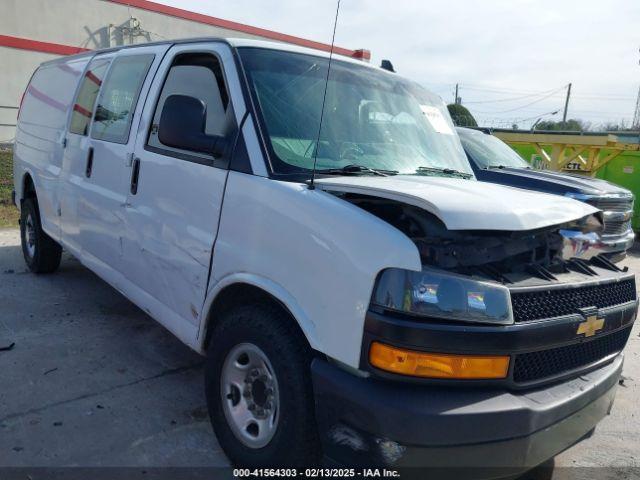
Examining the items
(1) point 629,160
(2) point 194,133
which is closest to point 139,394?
(2) point 194,133

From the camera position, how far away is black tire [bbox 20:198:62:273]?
5789 mm

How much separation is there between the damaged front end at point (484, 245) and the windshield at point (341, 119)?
529mm

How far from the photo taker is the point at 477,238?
2.34 meters

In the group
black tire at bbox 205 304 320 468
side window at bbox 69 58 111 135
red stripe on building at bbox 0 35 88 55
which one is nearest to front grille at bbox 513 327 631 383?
black tire at bbox 205 304 320 468

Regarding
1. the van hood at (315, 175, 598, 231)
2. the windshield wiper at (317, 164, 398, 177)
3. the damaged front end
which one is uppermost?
the windshield wiper at (317, 164, 398, 177)

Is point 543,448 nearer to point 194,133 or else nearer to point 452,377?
point 452,377

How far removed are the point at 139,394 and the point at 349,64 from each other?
2586 mm

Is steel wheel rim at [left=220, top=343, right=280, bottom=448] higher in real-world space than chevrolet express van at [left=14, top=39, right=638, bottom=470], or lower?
lower

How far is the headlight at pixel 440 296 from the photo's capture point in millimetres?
2066

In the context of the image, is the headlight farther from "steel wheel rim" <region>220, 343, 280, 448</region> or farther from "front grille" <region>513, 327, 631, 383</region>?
"steel wheel rim" <region>220, 343, 280, 448</region>

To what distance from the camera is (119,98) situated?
13.5 feet

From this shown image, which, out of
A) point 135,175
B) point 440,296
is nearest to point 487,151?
point 135,175

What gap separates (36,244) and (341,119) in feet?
13.9

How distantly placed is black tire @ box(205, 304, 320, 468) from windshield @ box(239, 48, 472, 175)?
2.47 ft
